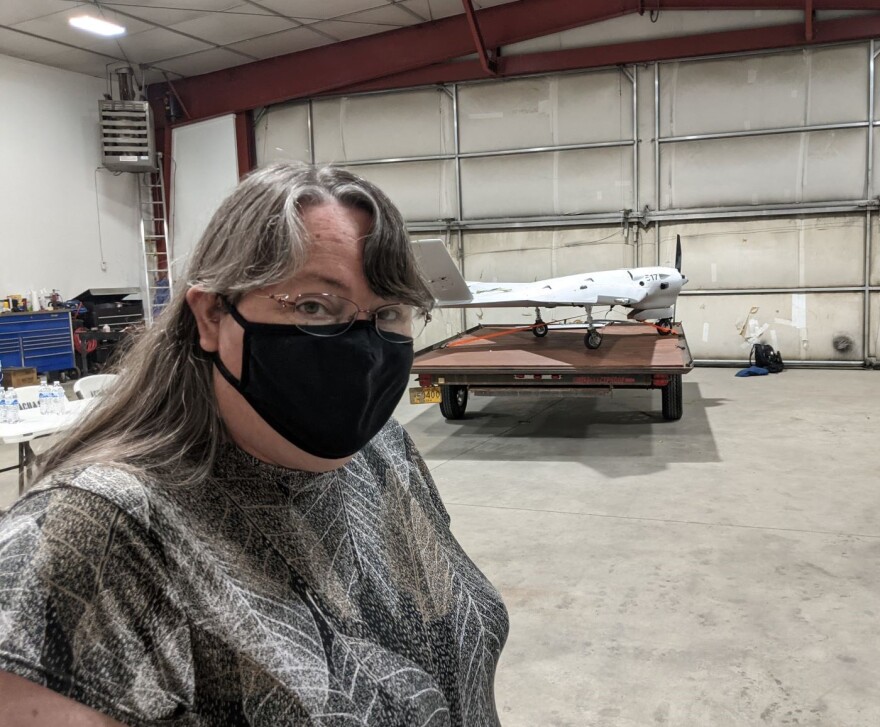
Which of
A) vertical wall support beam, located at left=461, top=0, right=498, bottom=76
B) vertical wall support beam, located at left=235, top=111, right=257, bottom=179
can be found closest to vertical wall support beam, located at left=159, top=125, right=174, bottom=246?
vertical wall support beam, located at left=235, top=111, right=257, bottom=179

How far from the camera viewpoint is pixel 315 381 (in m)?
1.14

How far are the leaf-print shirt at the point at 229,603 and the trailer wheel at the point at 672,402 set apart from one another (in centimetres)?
667

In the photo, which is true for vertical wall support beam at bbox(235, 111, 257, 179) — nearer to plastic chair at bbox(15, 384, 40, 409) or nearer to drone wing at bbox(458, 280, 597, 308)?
drone wing at bbox(458, 280, 597, 308)

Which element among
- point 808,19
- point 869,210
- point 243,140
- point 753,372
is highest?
point 808,19

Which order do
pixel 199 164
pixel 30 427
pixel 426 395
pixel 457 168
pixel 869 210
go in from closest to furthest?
pixel 30 427
pixel 426 395
pixel 869 210
pixel 457 168
pixel 199 164

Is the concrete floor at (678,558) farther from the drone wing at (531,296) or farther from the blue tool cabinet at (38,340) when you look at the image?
the blue tool cabinet at (38,340)

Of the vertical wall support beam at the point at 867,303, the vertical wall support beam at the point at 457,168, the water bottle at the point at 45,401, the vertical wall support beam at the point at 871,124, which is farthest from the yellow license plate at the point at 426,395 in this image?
the vertical wall support beam at the point at 871,124

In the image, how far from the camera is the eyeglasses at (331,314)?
1.06m

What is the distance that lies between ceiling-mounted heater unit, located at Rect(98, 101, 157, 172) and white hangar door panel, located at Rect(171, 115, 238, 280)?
835 mm

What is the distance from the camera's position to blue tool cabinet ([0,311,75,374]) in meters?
11.1

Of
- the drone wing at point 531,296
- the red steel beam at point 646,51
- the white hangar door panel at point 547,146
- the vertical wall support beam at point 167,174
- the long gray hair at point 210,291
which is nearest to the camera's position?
the long gray hair at point 210,291

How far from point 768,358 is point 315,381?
11.1 meters

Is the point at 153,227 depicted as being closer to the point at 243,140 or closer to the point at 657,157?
the point at 243,140

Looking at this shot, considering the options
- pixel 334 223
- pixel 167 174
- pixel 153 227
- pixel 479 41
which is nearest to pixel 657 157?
pixel 479 41
